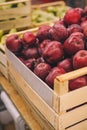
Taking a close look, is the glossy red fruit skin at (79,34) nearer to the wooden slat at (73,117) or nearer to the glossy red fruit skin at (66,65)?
the glossy red fruit skin at (66,65)

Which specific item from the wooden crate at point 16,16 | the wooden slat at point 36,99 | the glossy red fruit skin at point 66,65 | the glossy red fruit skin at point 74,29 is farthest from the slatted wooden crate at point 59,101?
the wooden crate at point 16,16

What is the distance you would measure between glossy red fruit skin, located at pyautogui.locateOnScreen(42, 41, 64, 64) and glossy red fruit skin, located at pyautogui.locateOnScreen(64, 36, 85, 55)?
27mm

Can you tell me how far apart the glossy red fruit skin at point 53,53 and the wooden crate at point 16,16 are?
2.74ft

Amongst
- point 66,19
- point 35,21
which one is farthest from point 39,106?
point 35,21

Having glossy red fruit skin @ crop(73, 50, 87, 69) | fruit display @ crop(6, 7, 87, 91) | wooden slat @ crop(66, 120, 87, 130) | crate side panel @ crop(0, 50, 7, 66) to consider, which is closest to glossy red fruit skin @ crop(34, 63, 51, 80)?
fruit display @ crop(6, 7, 87, 91)

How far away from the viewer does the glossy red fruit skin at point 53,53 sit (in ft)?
3.43

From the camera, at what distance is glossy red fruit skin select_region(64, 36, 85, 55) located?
1030 millimetres

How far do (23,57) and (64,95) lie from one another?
42cm

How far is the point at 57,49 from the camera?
105 cm

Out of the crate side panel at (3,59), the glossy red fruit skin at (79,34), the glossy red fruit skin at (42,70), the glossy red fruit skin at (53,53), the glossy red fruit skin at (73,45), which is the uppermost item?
the glossy red fruit skin at (79,34)

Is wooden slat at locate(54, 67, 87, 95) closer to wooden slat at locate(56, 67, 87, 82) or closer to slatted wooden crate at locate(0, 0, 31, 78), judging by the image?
wooden slat at locate(56, 67, 87, 82)

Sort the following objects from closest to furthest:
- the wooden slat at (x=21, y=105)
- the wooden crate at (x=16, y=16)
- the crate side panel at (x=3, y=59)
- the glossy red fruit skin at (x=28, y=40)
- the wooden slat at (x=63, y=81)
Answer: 1. the wooden slat at (x=63, y=81)
2. the wooden slat at (x=21, y=105)
3. the glossy red fruit skin at (x=28, y=40)
4. the crate side panel at (x=3, y=59)
5. the wooden crate at (x=16, y=16)

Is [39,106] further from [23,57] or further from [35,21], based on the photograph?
[35,21]

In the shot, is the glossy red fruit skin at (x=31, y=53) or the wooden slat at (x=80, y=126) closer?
the wooden slat at (x=80, y=126)
